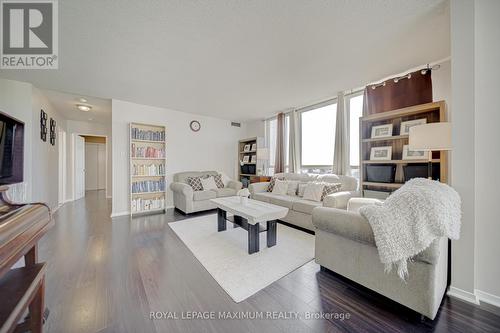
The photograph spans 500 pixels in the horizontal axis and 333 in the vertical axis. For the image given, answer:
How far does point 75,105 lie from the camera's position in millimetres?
4180

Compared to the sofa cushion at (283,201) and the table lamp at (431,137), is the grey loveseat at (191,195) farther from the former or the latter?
the table lamp at (431,137)

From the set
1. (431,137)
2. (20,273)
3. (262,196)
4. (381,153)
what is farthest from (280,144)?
(20,273)

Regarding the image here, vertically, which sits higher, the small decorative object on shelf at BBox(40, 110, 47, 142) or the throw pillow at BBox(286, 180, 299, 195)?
the small decorative object on shelf at BBox(40, 110, 47, 142)

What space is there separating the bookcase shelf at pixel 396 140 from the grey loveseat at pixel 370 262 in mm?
1284

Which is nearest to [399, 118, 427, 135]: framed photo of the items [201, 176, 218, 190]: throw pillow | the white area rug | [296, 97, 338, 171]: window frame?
[296, 97, 338, 171]: window frame

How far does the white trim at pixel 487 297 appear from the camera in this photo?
4.59 feet

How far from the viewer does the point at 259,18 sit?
5.50ft

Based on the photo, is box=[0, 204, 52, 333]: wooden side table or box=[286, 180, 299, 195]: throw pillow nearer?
box=[0, 204, 52, 333]: wooden side table

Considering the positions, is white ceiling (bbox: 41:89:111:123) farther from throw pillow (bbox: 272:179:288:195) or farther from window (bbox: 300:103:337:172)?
window (bbox: 300:103:337:172)

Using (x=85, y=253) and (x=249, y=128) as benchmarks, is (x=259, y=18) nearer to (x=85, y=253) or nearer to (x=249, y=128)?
(x=85, y=253)

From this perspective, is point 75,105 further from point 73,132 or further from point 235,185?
point 235,185

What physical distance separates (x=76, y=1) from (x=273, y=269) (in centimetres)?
294

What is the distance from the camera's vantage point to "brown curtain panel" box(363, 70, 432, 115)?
2.58 meters

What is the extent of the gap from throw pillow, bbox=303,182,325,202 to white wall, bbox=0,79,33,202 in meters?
4.48
